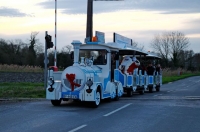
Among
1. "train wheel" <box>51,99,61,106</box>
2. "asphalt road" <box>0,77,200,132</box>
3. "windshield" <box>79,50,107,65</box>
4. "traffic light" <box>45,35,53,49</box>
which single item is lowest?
"asphalt road" <box>0,77,200,132</box>

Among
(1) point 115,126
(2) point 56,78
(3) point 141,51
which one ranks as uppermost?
(3) point 141,51

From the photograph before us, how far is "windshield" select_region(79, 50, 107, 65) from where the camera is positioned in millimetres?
18250

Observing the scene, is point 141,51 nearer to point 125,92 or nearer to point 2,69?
point 125,92

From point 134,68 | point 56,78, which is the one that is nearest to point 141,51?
point 134,68

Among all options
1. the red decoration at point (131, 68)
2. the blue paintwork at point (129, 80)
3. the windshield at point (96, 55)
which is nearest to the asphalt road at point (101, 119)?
the windshield at point (96, 55)

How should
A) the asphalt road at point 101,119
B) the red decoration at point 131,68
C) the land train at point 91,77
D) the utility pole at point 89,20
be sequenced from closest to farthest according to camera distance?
the asphalt road at point 101,119
the land train at point 91,77
the red decoration at point 131,68
the utility pole at point 89,20

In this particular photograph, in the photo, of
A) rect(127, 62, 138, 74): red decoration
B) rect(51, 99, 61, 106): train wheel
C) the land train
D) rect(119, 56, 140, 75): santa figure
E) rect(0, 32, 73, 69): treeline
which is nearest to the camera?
the land train

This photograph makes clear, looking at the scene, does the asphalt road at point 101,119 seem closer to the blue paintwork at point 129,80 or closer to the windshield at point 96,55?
the windshield at point 96,55

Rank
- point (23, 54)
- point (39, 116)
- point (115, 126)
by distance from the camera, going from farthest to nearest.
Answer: point (23, 54) → point (39, 116) → point (115, 126)

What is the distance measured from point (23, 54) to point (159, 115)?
64.7 m

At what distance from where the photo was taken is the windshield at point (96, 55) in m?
18.2

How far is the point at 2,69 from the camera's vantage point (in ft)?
183

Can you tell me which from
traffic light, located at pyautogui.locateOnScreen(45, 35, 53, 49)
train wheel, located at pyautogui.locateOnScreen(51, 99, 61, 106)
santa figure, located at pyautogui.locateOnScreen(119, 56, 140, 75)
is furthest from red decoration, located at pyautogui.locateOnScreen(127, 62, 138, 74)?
train wheel, located at pyautogui.locateOnScreen(51, 99, 61, 106)

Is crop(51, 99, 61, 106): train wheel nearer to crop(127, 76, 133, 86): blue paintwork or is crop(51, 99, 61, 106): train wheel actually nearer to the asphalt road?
the asphalt road
